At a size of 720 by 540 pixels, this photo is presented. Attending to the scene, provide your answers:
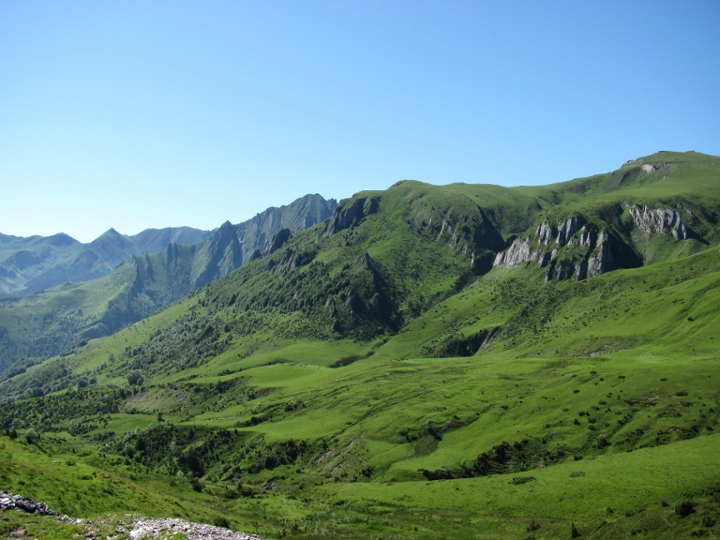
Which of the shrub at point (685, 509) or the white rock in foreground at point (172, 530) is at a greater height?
the white rock in foreground at point (172, 530)

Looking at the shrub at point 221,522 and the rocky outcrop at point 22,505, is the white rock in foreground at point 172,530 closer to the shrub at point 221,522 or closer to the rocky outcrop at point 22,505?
the rocky outcrop at point 22,505

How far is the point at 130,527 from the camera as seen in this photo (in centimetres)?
4228

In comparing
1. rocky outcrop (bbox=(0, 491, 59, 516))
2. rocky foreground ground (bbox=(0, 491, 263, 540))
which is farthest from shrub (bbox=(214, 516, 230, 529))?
rocky outcrop (bbox=(0, 491, 59, 516))

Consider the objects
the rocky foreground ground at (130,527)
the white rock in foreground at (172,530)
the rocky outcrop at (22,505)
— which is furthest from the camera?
the rocky outcrop at (22,505)

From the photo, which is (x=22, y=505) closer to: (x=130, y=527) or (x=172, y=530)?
(x=130, y=527)

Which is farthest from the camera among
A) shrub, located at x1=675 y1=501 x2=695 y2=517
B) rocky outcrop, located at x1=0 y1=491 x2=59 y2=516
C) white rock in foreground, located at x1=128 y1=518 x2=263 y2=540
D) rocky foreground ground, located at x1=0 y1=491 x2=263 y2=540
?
shrub, located at x1=675 y1=501 x2=695 y2=517

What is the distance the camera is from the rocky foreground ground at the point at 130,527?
39684mm

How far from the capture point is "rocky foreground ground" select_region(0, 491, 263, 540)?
3968 cm

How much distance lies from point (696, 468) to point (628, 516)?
70.7 feet

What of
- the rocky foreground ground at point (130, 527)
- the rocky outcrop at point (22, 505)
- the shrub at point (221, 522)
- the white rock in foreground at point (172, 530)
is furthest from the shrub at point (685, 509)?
the rocky outcrop at point (22, 505)

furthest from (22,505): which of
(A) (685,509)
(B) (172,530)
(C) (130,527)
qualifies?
(A) (685,509)

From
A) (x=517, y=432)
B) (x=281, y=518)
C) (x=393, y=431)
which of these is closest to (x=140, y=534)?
(x=281, y=518)

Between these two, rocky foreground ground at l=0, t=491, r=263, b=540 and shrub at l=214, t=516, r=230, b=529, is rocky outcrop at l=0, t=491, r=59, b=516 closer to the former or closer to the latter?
rocky foreground ground at l=0, t=491, r=263, b=540

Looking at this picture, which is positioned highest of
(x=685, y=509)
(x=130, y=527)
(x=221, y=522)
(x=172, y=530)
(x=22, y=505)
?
(x=22, y=505)
